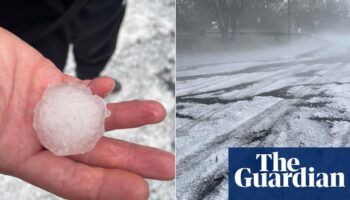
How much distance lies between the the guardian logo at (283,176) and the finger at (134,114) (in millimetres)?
124

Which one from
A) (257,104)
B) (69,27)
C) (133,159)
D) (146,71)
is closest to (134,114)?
(133,159)

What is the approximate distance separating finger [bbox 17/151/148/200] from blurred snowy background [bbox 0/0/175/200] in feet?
1.03

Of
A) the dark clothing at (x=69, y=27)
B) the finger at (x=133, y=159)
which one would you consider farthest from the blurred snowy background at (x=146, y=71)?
the finger at (x=133, y=159)

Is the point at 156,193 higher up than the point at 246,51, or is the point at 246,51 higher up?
the point at 246,51

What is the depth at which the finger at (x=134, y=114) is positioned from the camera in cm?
61

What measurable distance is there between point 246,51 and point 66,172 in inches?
10.6

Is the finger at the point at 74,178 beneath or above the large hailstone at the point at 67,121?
beneath

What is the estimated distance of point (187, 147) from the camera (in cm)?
58

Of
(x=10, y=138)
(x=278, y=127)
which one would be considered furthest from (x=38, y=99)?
(x=278, y=127)

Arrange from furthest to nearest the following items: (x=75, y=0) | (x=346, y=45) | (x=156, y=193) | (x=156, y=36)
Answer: (x=156, y=36), (x=156, y=193), (x=75, y=0), (x=346, y=45)

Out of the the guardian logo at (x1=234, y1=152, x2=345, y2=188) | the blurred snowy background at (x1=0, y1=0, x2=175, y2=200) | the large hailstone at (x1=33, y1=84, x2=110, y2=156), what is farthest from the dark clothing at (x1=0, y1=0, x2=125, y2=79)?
the the guardian logo at (x1=234, y1=152, x2=345, y2=188)

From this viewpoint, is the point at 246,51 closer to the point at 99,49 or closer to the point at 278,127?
the point at 278,127

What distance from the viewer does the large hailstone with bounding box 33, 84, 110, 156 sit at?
1.98ft

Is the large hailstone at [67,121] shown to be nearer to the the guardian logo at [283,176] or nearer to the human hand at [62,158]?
the human hand at [62,158]
